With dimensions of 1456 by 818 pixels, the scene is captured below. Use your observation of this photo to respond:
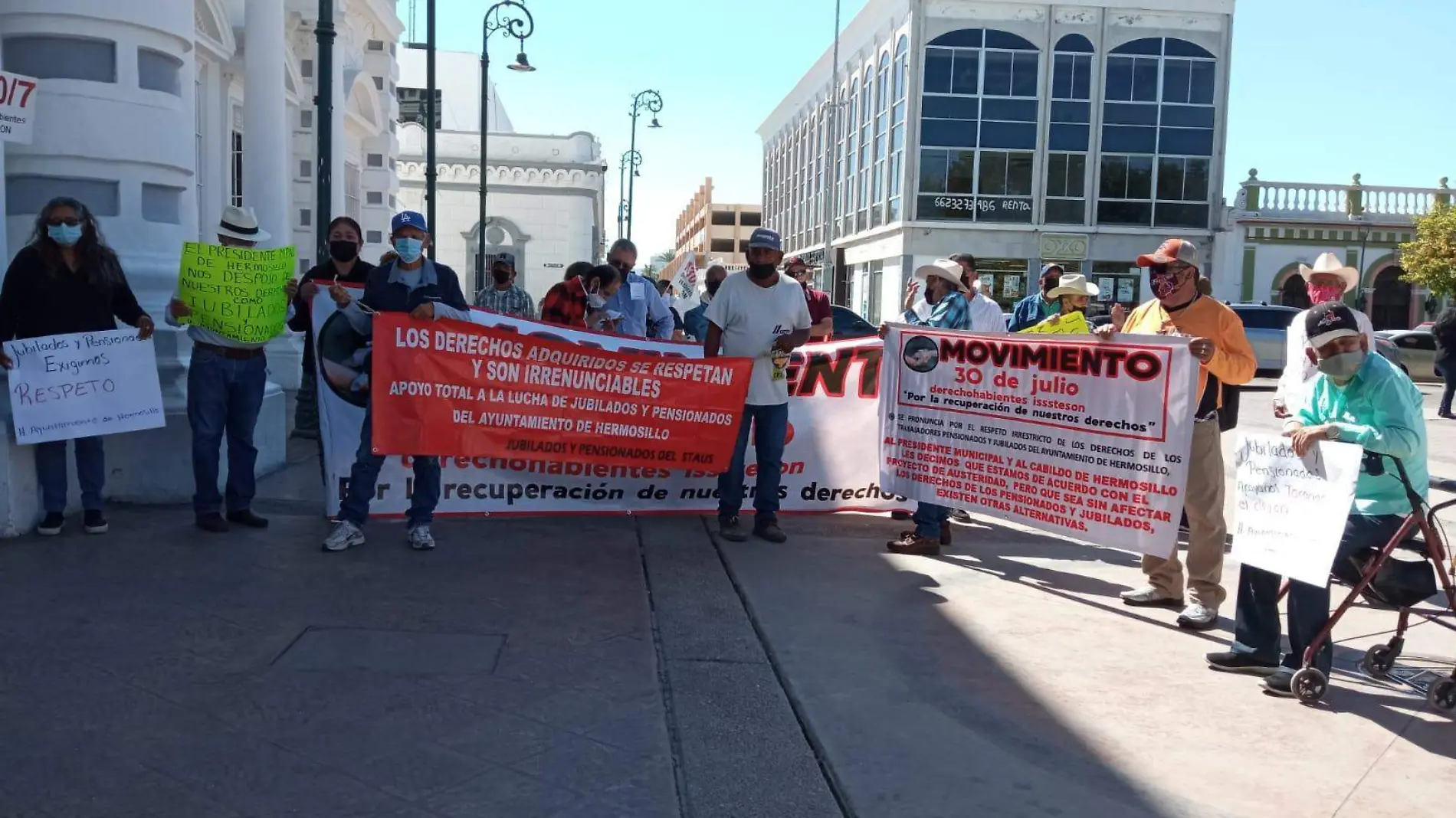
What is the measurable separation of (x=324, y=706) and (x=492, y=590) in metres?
1.65

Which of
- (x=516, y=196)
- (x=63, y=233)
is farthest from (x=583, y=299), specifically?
(x=516, y=196)

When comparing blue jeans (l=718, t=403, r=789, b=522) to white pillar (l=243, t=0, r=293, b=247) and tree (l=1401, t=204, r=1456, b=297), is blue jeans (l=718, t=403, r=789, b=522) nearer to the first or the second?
white pillar (l=243, t=0, r=293, b=247)

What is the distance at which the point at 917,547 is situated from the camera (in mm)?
7000

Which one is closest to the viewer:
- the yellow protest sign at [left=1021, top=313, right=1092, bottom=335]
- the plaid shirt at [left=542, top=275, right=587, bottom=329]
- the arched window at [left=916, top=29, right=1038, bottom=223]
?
the yellow protest sign at [left=1021, top=313, right=1092, bottom=335]

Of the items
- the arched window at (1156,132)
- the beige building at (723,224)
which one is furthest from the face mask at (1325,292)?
the beige building at (723,224)

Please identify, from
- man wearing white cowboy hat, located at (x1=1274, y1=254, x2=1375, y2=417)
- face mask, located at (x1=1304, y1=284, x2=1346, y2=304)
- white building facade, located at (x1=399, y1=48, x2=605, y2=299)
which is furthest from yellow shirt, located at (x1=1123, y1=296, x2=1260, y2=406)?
white building facade, located at (x1=399, y1=48, x2=605, y2=299)

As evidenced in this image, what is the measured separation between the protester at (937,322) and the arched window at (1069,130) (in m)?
40.4

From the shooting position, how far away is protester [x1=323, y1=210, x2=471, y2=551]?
6.55 meters

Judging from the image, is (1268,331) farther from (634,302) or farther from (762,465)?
(762,465)

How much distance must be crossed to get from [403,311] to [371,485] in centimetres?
101

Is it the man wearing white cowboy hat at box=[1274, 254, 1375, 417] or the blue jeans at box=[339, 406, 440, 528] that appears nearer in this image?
the blue jeans at box=[339, 406, 440, 528]

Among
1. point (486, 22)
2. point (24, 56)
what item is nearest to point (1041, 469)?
point (24, 56)

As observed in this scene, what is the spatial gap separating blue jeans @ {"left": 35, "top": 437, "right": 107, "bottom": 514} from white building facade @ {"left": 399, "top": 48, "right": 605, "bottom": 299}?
1432 inches

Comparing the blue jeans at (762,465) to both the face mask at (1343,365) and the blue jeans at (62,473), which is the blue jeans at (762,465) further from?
the blue jeans at (62,473)
